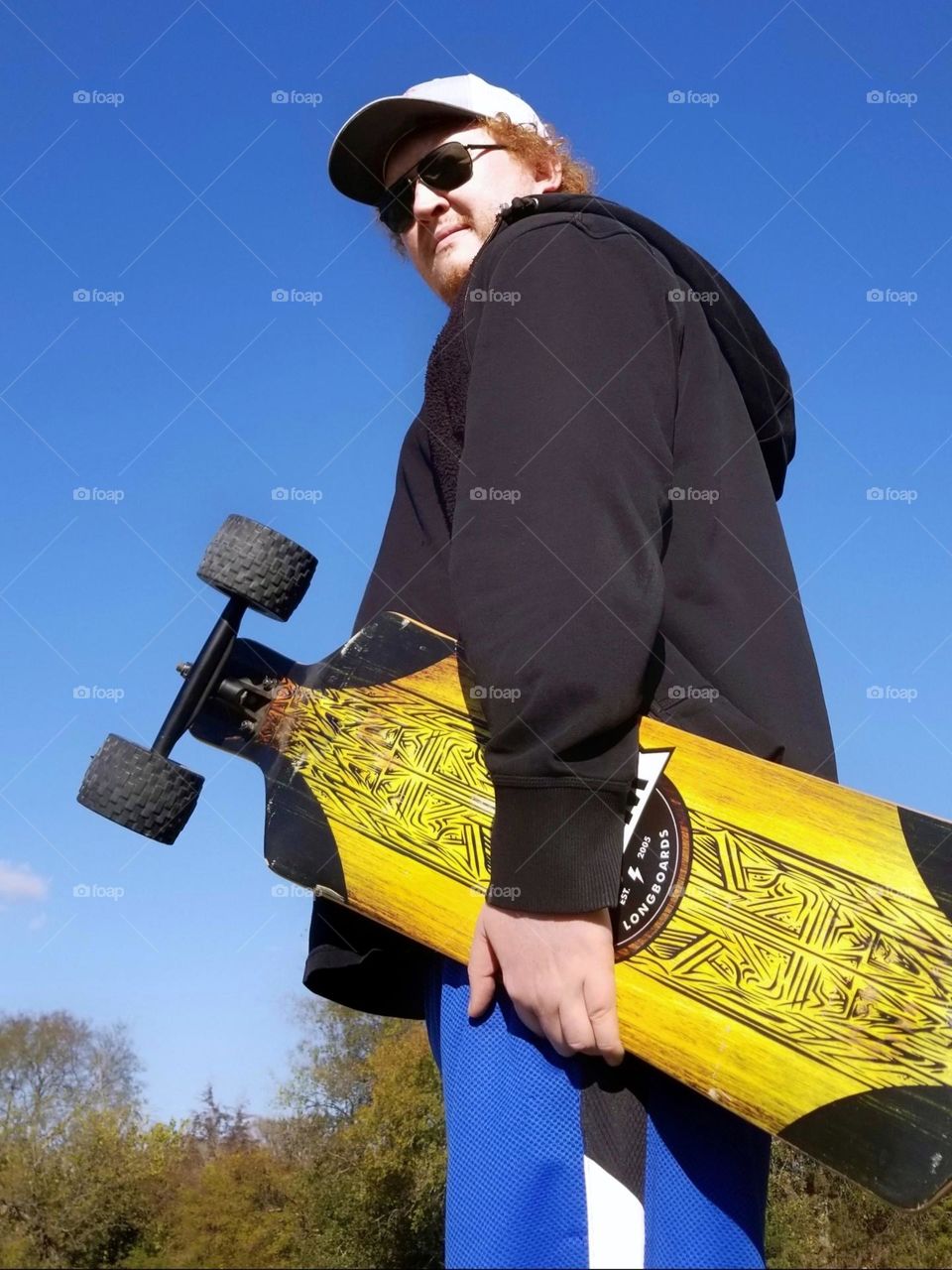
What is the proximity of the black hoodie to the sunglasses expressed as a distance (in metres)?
0.41

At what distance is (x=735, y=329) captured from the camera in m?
2.31

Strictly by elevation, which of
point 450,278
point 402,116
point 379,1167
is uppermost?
point 402,116

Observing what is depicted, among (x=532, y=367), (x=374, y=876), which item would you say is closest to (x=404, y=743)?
(x=374, y=876)

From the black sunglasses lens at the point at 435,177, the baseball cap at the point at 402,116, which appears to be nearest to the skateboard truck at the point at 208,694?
the black sunglasses lens at the point at 435,177

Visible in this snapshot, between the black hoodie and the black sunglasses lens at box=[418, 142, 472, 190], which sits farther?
the black sunglasses lens at box=[418, 142, 472, 190]

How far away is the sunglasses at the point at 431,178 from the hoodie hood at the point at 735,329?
39 cm

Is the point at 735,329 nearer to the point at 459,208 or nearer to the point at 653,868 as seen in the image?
the point at 459,208

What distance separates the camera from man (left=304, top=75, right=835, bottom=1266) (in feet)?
5.61

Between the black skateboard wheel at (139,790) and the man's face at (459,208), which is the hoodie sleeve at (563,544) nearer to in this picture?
the man's face at (459,208)

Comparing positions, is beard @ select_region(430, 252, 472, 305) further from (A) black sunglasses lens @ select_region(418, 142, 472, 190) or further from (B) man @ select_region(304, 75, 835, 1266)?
(B) man @ select_region(304, 75, 835, 1266)

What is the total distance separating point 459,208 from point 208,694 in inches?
46.3

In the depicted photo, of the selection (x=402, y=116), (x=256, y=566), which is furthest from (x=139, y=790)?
(x=402, y=116)

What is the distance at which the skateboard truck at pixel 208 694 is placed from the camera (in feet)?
7.47

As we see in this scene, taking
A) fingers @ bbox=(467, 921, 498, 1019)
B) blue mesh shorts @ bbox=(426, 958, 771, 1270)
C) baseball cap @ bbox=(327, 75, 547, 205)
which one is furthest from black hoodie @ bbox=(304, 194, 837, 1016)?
baseball cap @ bbox=(327, 75, 547, 205)
